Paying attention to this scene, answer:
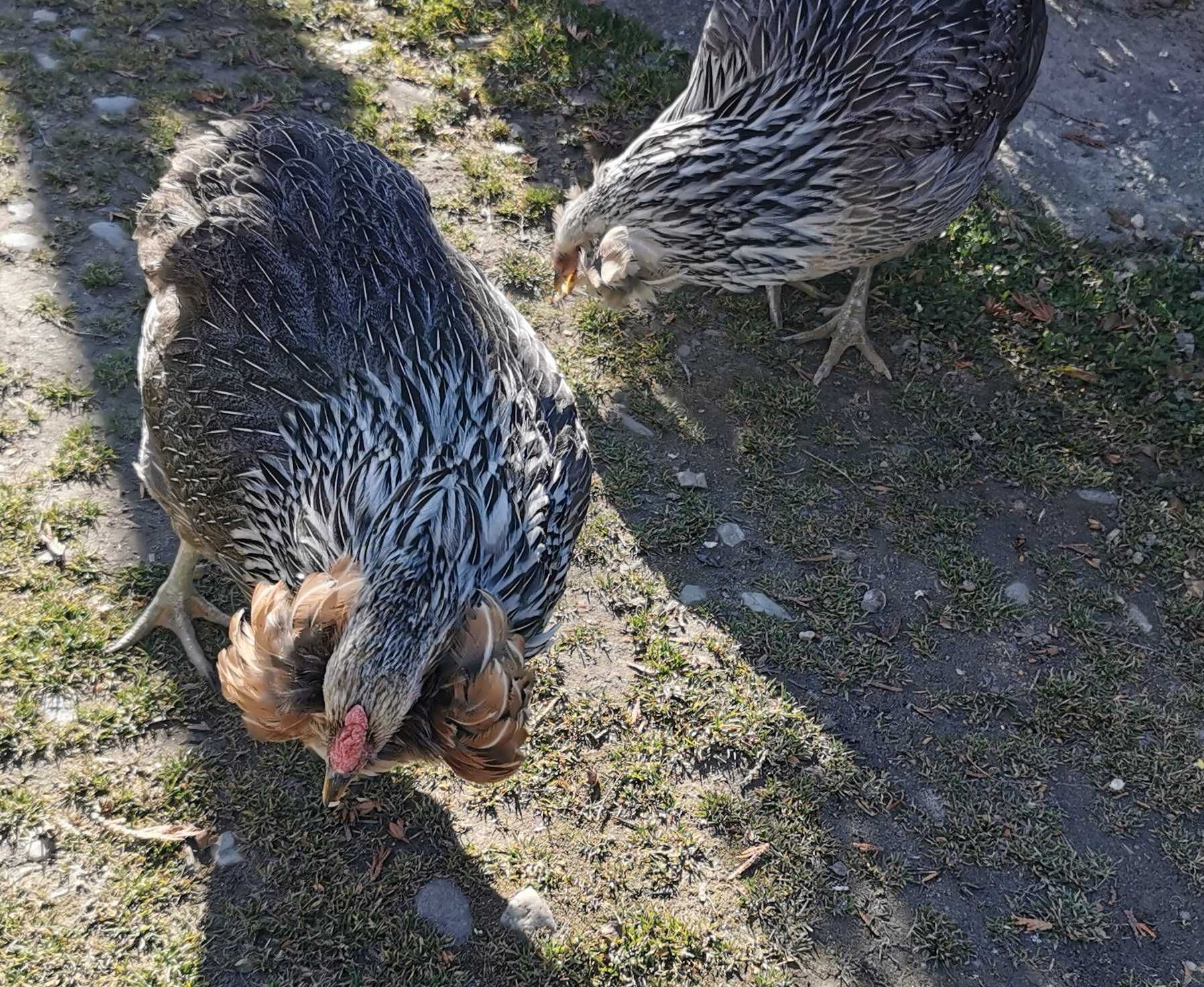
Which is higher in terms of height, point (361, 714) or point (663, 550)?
point (361, 714)

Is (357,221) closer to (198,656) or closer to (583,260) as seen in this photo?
(583,260)

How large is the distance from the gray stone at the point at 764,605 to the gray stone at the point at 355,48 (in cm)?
462

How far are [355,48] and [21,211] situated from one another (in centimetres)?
252

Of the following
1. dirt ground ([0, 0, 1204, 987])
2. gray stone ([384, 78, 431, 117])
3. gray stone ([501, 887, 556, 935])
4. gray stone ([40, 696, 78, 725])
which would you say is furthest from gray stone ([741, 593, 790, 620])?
gray stone ([384, 78, 431, 117])

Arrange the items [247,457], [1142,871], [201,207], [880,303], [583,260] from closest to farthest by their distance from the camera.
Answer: [247,457] < [201,207] < [1142,871] < [583,260] < [880,303]

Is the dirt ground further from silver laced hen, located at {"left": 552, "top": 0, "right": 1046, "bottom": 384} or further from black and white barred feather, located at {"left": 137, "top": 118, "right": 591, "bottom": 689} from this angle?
black and white barred feather, located at {"left": 137, "top": 118, "right": 591, "bottom": 689}

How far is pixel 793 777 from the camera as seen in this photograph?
4.00 meters

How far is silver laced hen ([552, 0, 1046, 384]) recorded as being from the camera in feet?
14.5

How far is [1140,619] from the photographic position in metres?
4.65

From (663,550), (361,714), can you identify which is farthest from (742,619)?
(361,714)

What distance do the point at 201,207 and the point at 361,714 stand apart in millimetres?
2095

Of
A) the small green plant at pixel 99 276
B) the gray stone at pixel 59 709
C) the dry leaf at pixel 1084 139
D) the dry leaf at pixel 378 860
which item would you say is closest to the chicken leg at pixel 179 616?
the gray stone at pixel 59 709

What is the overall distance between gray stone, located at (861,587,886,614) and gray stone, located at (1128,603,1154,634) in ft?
3.97

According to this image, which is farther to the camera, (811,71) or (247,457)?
(811,71)
